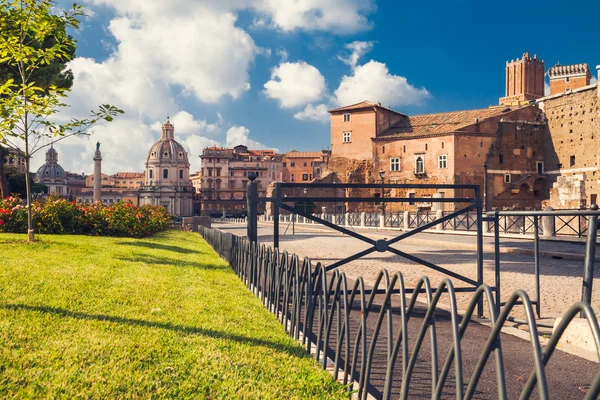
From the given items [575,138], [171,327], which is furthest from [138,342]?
[575,138]

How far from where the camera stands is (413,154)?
5197 centimetres

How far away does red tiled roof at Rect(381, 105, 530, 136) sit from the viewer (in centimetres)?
5056

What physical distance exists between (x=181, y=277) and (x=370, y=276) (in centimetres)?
424

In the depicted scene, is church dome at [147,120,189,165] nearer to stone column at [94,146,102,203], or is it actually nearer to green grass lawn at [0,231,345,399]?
stone column at [94,146,102,203]

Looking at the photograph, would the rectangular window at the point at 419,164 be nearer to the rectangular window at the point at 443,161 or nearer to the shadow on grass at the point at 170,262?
the rectangular window at the point at 443,161

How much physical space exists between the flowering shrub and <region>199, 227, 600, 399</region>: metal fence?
9767 mm

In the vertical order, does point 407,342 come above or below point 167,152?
below

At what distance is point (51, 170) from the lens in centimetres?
13625

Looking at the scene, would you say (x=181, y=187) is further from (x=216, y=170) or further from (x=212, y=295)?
(x=212, y=295)

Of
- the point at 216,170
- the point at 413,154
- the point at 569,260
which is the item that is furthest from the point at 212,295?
the point at 216,170

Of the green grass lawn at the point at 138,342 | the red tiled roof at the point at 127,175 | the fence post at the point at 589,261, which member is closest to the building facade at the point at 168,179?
the red tiled roof at the point at 127,175

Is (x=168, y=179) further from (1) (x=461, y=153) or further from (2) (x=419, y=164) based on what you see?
(1) (x=461, y=153)

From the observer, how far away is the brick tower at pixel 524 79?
79375 millimetres

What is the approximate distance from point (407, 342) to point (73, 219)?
14.9 meters
